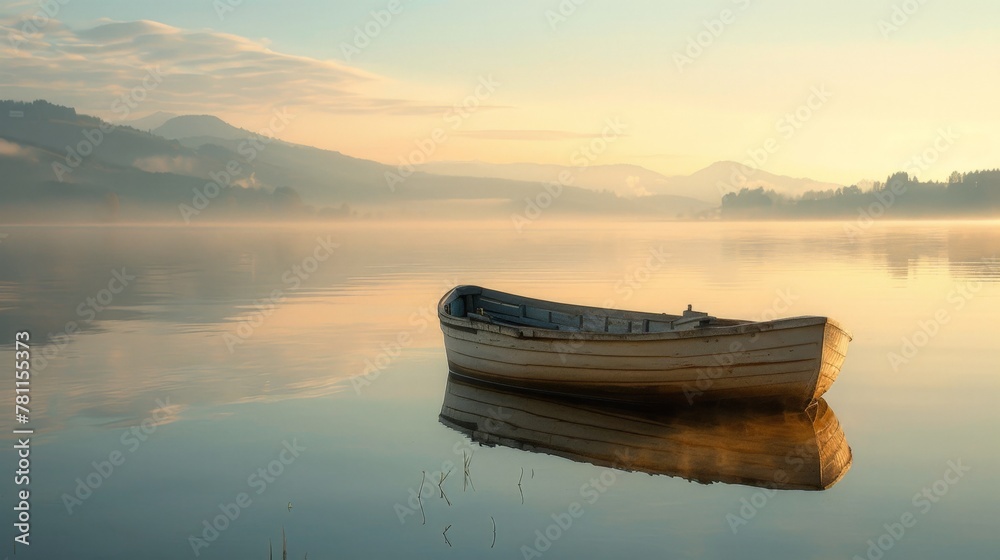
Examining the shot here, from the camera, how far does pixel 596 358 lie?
1597 centimetres

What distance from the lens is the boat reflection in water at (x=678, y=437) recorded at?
1279cm

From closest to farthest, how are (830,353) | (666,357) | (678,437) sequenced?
1. (678,437)
2. (830,353)
3. (666,357)

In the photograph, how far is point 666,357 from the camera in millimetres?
15305

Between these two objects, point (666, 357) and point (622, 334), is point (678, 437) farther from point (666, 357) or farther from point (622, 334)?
point (622, 334)

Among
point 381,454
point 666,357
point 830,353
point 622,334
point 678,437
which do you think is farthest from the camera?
point 622,334

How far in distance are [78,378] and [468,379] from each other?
752 centimetres

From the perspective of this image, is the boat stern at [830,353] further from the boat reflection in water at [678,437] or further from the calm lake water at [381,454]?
the calm lake water at [381,454]

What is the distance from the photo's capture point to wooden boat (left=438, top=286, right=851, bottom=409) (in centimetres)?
1466

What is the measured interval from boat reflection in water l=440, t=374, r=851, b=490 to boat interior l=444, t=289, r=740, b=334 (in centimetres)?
146

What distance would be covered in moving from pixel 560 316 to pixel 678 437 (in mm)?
5790

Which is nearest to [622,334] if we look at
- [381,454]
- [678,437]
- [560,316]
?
[678,437]

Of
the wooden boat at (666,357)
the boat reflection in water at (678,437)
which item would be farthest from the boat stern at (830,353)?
the boat reflection in water at (678,437)

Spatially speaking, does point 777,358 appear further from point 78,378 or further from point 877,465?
point 78,378

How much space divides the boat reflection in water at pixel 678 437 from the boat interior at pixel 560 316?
1464mm
